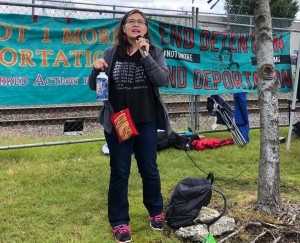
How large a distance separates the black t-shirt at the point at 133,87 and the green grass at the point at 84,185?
1.15 meters

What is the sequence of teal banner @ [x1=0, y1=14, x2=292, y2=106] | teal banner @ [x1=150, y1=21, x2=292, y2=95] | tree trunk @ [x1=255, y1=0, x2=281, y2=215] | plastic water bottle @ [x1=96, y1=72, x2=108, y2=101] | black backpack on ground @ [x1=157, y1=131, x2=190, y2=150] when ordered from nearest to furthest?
plastic water bottle @ [x1=96, y1=72, x2=108, y2=101] < tree trunk @ [x1=255, y1=0, x2=281, y2=215] < teal banner @ [x1=0, y1=14, x2=292, y2=106] < black backpack on ground @ [x1=157, y1=131, x2=190, y2=150] < teal banner @ [x1=150, y1=21, x2=292, y2=95]

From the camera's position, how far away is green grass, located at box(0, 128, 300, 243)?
3918 millimetres

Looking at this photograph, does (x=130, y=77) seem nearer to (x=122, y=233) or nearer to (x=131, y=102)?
(x=131, y=102)

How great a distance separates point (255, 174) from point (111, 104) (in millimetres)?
2953

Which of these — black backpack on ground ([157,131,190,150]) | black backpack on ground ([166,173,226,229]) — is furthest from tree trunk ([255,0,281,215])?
black backpack on ground ([157,131,190,150])

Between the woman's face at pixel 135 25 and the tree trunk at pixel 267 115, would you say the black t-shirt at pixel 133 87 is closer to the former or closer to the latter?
the woman's face at pixel 135 25

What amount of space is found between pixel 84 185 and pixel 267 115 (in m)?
2.45

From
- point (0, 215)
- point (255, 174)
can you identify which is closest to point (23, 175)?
point (0, 215)

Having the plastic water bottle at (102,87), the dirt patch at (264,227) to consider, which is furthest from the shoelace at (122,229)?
the plastic water bottle at (102,87)

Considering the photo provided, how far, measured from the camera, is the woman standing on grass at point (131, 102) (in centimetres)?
362

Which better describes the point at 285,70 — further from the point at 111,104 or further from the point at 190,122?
the point at 111,104

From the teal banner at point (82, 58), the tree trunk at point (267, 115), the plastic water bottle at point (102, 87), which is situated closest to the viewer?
the plastic water bottle at point (102, 87)

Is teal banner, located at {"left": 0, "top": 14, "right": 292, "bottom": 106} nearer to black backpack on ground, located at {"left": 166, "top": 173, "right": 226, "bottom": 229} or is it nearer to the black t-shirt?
the black t-shirt

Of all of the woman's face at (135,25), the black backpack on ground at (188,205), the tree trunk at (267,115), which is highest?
the woman's face at (135,25)
